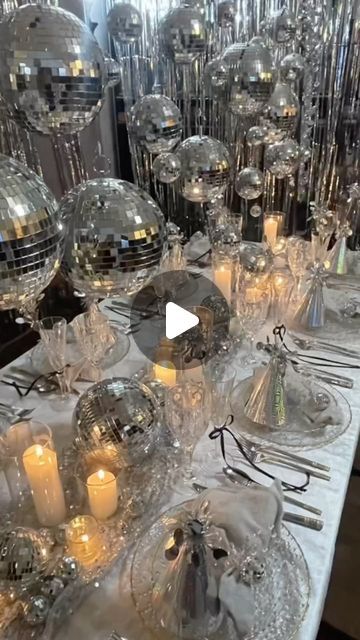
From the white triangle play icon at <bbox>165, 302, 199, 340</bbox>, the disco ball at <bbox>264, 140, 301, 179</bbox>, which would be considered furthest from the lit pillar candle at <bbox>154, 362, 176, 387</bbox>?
the disco ball at <bbox>264, 140, 301, 179</bbox>

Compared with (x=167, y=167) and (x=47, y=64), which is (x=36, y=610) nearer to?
(x=47, y=64)

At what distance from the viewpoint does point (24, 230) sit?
0.50 meters

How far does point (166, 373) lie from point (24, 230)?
0.55m

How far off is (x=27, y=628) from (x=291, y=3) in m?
2.62

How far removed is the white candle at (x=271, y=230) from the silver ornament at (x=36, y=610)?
1.40 metres

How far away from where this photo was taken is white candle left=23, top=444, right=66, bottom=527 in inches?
26.3

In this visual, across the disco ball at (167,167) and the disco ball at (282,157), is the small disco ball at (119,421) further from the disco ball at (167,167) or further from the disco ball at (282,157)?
the disco ball at (282,157)

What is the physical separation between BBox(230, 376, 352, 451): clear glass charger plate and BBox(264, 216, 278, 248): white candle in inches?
36.7

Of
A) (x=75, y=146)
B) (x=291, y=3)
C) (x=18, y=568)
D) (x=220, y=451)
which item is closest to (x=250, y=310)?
(x=220, y=451)

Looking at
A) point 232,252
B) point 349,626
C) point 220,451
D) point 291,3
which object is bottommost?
point 349,626

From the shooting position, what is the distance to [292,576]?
0.59 m

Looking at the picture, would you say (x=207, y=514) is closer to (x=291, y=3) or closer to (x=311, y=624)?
(x=311, y=624)
